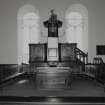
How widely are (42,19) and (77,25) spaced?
2.40 metres

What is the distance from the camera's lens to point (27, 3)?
13383mm

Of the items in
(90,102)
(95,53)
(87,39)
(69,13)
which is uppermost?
(69,13)

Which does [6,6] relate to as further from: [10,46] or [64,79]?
[64,79]

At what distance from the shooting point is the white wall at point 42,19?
13.2 meters

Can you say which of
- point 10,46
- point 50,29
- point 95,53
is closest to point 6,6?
→ point 10,46

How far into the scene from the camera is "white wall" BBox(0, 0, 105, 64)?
1322cm

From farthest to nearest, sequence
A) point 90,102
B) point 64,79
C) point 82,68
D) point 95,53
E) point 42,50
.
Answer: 1. point 95,53
2. point 42,50
3. point 82,68
4. point 64,79
5. point 90,102

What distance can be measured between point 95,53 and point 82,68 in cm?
316

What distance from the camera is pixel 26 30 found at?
14047 millimetres

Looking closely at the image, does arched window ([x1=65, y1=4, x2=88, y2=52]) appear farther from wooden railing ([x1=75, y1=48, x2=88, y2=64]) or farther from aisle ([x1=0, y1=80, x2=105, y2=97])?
aisle ([x1=0, y1=80, x2=105, y2=97])

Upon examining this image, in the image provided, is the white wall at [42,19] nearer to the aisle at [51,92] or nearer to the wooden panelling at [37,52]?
the wooden panelling at [37,52]

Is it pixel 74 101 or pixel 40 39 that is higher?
pixel 40 39

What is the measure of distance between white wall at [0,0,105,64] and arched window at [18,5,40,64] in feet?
1.26

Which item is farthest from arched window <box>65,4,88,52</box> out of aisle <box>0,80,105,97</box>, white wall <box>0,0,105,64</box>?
aisle <box>0,80,105,97</box>
